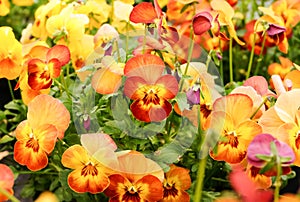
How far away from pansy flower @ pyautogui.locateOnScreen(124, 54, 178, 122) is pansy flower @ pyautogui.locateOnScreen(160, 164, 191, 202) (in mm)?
135

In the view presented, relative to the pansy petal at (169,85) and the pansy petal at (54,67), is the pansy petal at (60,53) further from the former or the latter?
the pansy petal at (169,85)

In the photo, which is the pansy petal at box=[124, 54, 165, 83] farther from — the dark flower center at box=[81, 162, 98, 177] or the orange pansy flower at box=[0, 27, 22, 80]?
the orange pansy flower at box=[0, 27, 22, 80]

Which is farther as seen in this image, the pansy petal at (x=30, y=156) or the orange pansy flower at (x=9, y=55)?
the orange pansy flower at (x=9, y=55)

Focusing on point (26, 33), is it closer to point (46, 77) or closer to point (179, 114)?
point (46, 77)

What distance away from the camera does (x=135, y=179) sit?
1229 mm

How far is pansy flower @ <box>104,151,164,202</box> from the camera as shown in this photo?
122cm

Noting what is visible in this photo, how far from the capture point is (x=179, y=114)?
1.39 meters

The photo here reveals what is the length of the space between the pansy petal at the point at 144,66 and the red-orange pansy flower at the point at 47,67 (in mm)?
188

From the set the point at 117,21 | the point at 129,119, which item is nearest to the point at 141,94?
the point at 129,119

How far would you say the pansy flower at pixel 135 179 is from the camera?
1.22 meters

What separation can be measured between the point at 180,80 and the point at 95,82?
0.51 ft

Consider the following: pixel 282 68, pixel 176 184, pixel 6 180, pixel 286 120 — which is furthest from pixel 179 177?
pixel 282 68

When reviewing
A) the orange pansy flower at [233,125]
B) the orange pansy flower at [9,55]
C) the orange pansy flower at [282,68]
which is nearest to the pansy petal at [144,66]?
the orange pansy flower at [233,125]

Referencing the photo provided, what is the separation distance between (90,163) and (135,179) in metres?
0.08
